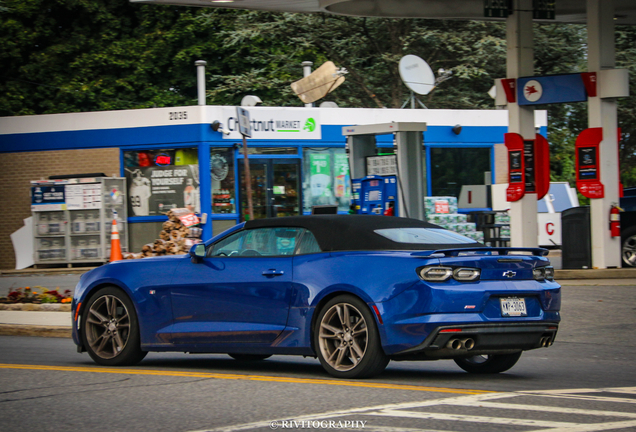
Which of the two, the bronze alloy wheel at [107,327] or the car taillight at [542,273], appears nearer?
the car taillight at [542,273]

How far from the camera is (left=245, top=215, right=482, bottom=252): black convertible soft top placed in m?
7.63

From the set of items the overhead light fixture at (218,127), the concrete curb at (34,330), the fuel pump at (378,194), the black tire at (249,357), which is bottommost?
the concrete curb at (34,330)

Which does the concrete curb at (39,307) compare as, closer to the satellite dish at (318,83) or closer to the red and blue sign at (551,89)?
the red and blue sign at (551,89)

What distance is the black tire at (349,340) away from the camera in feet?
23.8

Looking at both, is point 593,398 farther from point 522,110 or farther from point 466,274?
point 522,110

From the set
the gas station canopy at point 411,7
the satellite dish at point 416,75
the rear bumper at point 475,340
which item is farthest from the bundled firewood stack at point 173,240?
the rear bumper at point 475,340

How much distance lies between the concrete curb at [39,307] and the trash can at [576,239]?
9.28m

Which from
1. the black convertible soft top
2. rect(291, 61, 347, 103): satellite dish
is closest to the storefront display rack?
rect(291, 61, 347, 103): satellite dish

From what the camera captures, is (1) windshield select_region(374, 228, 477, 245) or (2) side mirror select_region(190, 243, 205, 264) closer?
(1) windshield select_region(374, 228, 477, 245)

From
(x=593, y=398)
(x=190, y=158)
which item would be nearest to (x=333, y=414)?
(x=593, y=398)

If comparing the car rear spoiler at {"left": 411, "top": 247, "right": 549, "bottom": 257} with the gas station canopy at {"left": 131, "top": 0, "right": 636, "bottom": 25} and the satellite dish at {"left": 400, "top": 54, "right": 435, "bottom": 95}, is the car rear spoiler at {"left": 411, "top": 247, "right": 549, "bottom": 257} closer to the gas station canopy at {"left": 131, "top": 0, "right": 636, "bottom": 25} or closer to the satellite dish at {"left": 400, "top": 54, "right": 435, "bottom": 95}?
the gas station canopy at {"left": 131, "top": 0, "right": 636, "bottom": 25}

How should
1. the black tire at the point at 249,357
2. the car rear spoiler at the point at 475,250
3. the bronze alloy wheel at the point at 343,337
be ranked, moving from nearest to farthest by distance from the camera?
the car rear spoiler at the point at 475,250, the bronze alloy wheel at the point at 343,337, the black tire at the point at 249,357

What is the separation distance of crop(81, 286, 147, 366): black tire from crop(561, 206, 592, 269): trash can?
1088 cm

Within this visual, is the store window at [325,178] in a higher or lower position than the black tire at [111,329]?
higher
